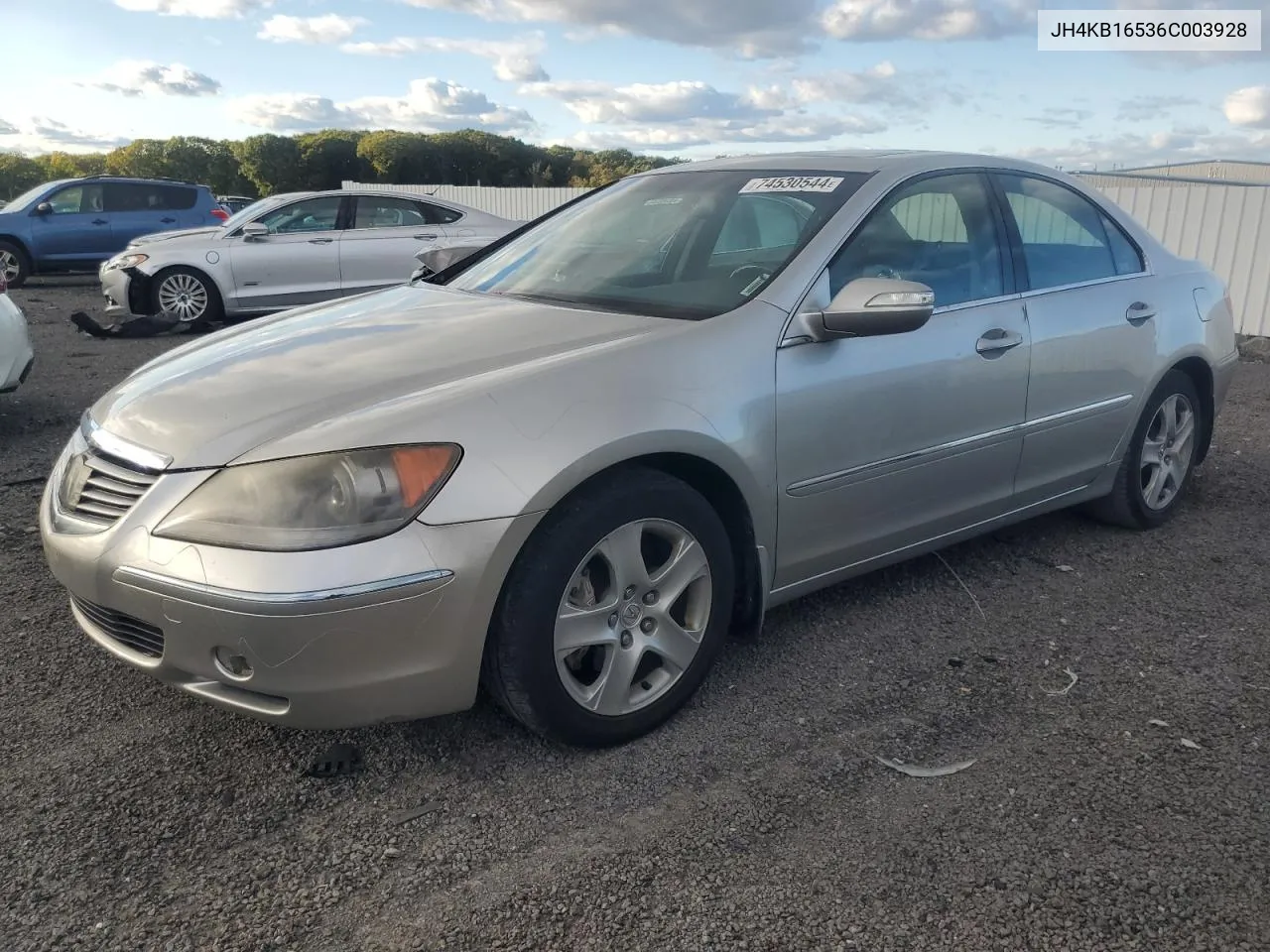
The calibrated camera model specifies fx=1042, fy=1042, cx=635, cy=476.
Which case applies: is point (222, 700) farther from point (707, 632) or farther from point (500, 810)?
point (707, 632)

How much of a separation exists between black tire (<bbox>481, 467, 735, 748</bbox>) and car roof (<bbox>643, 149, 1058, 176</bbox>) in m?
1.45

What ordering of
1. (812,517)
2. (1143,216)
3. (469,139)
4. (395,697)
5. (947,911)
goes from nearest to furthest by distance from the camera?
(947,911), (395,697), (812,517), (1143,216), (469,139)

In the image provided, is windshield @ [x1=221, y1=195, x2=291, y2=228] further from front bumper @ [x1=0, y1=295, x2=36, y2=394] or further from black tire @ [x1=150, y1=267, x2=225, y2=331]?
front bumper @ [x1=0, y1=295, x2=36, y2=394]

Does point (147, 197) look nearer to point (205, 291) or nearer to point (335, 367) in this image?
point (205, 291)

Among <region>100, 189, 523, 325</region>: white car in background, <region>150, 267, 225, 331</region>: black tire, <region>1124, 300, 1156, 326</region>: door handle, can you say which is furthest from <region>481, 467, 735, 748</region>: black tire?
<region>150, 267, 225, 331</region>: black tire

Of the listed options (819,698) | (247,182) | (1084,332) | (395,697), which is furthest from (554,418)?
(247,182)

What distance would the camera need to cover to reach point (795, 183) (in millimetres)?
3508

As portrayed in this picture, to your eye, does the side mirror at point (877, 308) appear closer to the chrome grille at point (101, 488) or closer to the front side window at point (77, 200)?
the chrome grille at point (101, 488)

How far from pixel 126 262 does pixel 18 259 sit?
5.56m

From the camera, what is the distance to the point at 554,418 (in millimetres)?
2531

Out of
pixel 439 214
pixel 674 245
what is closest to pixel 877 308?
pixel 674 245

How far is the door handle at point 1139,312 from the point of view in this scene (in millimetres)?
4101

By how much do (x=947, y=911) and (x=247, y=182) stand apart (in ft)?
274

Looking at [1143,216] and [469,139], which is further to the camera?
[469,139]
